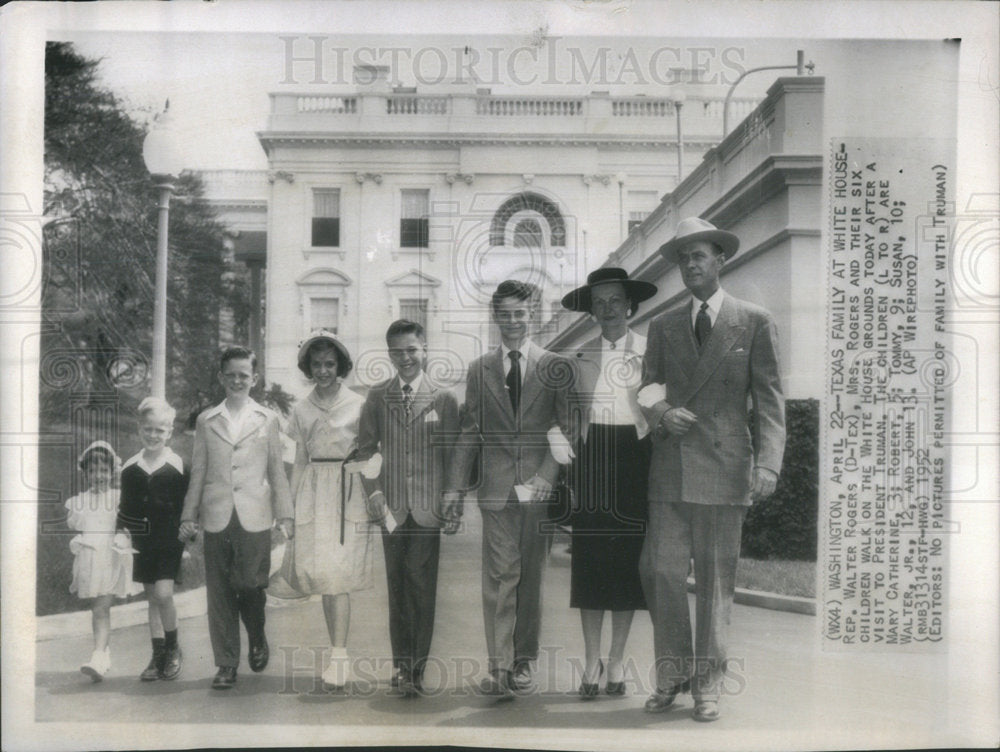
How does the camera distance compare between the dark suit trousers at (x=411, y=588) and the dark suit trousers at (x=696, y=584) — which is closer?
the dark suit trousers at (x=696, y=584)

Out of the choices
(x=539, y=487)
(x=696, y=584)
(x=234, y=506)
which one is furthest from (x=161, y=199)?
(x=696, y=584)

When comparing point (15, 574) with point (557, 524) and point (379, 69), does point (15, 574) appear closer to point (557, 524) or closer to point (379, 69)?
point (557, 524)

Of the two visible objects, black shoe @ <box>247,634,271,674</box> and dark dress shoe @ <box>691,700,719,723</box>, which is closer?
dark dress shoe @ <box>691,700,719,723</box>

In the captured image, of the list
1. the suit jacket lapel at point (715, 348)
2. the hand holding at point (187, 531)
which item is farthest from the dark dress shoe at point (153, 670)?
the suit jacket lapel at point (715, 348)

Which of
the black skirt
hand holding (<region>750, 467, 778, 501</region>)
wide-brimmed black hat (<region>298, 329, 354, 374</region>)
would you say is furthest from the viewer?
wide-brimmed black hat (<region>298, 329, 354, 374</region>)

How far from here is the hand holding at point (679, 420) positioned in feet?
14.2

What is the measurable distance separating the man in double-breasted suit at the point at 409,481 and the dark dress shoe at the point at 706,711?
4.25 ft

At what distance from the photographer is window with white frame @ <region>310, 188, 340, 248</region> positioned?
180 inches

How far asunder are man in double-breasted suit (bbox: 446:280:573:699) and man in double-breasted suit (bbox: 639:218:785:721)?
485mm

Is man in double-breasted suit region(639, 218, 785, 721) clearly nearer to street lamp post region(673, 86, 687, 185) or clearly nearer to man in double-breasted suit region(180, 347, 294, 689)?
street lamp post region(673, 86, 687, 185)

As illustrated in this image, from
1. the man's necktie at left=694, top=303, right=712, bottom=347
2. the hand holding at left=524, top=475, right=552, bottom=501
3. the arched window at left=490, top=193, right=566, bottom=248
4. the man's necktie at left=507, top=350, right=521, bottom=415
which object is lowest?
the hand holding at left=524, top=475, right=552, bottom=501

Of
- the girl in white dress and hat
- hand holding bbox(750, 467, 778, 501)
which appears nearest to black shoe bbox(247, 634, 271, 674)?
the girl in white dress and hat

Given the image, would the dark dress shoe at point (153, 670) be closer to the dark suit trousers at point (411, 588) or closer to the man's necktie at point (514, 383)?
the dark suit trousers at point (411, 588)

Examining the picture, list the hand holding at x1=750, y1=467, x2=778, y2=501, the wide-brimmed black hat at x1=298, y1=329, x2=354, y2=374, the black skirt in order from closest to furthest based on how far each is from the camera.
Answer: the hand holding at x1=750, y1=467, x2=778, y2=501 → the black skirt → the wide-brimmed black hat at x1=298, y1=329, x2=354, y2=374
